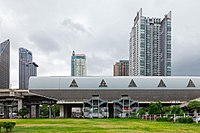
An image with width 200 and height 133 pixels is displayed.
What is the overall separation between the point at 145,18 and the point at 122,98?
111 feet

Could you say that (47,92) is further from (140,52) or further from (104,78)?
(140,52)

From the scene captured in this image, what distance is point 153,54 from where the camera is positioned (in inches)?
3994

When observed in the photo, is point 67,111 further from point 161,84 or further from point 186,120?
point 186,120

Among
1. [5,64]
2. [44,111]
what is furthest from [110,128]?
[5,64]

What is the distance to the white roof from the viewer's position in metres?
81.2

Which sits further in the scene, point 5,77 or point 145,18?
point 5,77

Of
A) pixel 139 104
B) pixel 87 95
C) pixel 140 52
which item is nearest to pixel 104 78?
pixel 87 95

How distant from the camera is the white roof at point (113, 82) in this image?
81250 mm

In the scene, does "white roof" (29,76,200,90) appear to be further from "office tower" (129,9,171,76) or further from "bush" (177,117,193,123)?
"bush" (177,117,193,123)

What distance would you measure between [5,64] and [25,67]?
78.9 ft

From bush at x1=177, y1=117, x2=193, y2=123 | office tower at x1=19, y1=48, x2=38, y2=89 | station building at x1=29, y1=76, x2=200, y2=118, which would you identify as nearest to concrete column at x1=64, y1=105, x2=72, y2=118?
station building at x1=29, y1=76, x2=200, y2=118

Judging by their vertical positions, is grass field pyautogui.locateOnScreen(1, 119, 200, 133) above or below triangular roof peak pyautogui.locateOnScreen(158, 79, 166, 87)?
below

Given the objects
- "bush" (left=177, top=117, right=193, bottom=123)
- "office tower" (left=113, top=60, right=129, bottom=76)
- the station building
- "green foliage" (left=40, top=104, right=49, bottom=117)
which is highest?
"office tower" (left=113, top=60, right=129, bottom=76)

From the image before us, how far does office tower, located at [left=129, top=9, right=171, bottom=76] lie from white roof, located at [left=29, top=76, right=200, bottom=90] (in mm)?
17516
